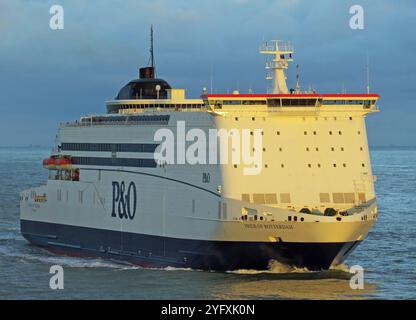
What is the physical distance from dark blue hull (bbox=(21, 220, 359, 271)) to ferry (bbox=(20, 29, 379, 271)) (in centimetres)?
5

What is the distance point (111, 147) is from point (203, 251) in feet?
29.9

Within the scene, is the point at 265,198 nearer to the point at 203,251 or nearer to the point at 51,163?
the point at 203,251

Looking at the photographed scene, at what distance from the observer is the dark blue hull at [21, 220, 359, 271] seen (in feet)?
136

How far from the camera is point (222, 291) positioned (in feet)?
129

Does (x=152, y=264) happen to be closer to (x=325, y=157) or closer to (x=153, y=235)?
(x=153, y=235)

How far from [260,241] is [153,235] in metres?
5.71

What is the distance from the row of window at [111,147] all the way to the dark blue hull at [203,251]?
136 inches

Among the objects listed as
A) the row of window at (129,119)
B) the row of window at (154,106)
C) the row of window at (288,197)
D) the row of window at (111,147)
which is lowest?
the row of window at (288,197)

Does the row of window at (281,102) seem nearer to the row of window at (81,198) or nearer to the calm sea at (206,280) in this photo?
the calm sea at (206,280)

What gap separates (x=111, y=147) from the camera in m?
49.7

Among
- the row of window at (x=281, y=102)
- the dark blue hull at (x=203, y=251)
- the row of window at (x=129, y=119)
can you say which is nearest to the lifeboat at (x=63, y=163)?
the row of window at (x=129, y=119)

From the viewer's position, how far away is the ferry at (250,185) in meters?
41.4
